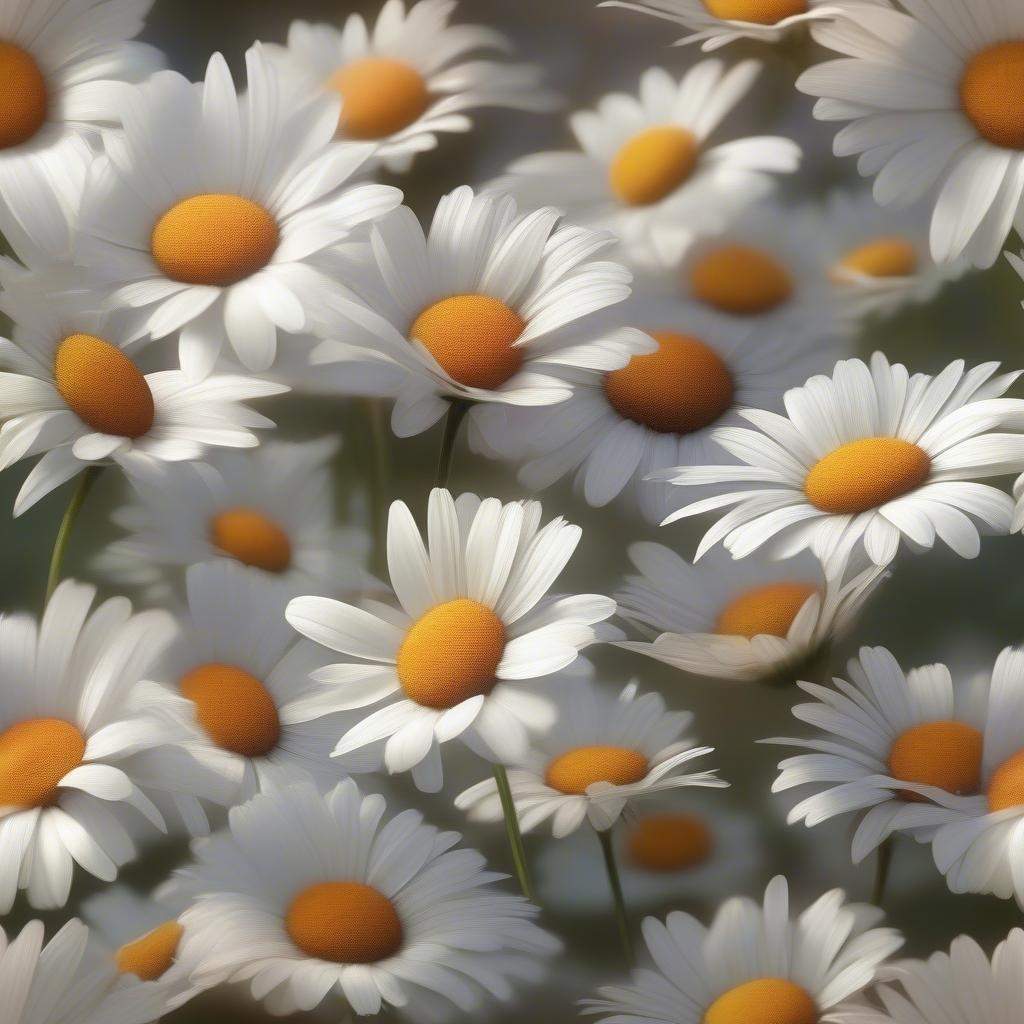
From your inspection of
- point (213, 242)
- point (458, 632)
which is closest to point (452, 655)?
point (458, 632)

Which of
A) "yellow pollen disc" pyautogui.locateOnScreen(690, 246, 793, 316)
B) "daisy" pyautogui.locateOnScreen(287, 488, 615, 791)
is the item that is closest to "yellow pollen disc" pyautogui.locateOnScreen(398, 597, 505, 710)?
"daisy" pyautogui.locateOnScreen(287, 488, 615, 791)

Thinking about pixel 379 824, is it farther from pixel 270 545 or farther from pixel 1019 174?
pixel 1019 174

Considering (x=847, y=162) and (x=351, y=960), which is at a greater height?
(x=847, y=162)

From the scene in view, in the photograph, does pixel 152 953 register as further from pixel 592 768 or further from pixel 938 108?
pixel 938 108

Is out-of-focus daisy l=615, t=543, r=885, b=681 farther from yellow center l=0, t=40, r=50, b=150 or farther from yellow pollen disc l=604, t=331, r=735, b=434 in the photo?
yellow center l=0, t=40, r=50, b=150

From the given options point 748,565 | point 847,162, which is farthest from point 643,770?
point 847,162

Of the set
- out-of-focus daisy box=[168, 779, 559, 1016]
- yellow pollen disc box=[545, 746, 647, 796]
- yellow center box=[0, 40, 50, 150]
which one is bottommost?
out-of-focus daisy box=[168, 779, 559, 1016]
